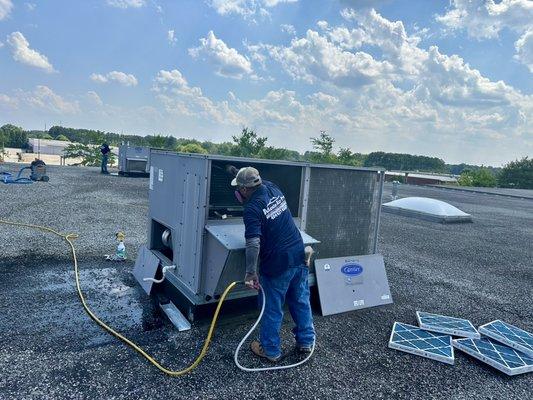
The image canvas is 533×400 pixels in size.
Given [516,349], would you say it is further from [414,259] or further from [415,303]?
[414,259]

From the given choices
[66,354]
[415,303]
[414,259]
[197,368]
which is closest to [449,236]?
[414,259]

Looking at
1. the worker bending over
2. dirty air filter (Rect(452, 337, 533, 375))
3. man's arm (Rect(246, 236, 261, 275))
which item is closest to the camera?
man's arm (Rect(246, 236, 261, 275))

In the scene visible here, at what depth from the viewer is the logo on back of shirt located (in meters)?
3.36

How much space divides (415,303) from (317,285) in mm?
1713

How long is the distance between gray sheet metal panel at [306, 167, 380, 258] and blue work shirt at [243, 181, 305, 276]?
133 cm

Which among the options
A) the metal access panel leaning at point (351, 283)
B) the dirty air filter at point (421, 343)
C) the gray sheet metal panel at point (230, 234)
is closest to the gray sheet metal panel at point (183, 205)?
the gray sheet metal panel at point (230, 234)

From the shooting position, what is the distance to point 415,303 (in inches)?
211

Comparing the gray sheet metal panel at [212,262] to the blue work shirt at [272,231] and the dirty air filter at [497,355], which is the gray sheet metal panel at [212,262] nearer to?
the blue work shirt at [272,231]

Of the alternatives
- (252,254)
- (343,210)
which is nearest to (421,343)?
(343,210)

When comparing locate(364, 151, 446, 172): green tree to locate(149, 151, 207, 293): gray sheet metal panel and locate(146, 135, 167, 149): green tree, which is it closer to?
locate(146, 135, 167, 149): green tree

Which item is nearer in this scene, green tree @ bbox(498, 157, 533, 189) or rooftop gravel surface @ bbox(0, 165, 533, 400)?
rooftop gravel surface @ bbox(0, 165, 533, 400)

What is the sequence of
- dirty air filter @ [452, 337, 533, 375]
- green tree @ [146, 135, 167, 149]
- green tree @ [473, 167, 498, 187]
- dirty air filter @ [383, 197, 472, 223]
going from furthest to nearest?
1. green tree @ [473, 167, 498, 187]
2. green tree @ [146, 135, 167, 149]
3. dirty air filter @ [383, 197, 472, 223]
4. dirty air filter @ [452, 337, 533, 375]

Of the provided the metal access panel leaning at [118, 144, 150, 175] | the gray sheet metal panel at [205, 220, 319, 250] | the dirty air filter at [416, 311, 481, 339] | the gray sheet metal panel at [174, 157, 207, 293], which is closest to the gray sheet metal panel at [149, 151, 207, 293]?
the gray sheet metal panel at [174, 157, 207, 293]

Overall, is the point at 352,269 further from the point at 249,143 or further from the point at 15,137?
the point at 15,137
